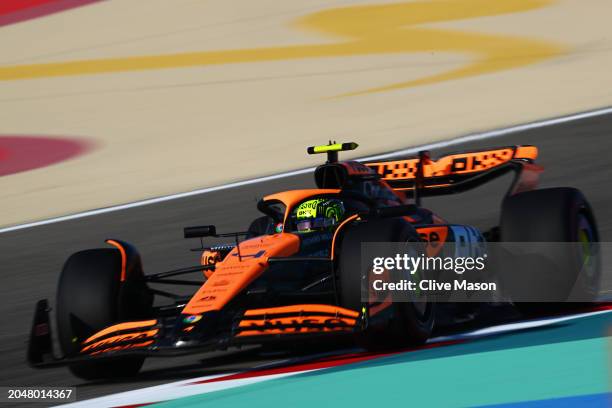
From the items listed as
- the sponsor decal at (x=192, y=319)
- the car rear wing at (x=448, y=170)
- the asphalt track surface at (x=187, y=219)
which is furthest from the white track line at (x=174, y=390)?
the car rear wing at (x=448, y=170)

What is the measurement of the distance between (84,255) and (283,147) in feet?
28.4

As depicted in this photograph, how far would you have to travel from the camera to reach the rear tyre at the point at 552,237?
7.32m

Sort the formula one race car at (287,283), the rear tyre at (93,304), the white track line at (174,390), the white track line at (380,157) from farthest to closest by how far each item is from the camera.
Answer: the white track line at (380,157)
the rear tyre at (93,304)
the formula one race car at (287,283)
the white track line at (174,390)

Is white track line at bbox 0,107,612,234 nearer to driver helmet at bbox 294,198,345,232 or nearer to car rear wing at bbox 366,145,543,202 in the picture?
car rear wing at bbox 366,145,543,202

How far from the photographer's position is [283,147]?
52.1 ft

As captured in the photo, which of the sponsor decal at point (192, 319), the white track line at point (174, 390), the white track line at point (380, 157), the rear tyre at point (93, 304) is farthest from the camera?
the white track line at point (380, 157)

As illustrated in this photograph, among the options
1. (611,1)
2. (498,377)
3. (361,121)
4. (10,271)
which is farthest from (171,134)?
(498,377)

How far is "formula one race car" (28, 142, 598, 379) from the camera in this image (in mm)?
6324

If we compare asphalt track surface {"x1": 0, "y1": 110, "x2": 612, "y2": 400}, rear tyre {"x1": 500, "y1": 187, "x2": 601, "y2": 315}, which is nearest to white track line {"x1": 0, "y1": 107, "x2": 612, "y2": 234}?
asphalt track surface {"x1": 0, "y1": 110, "x2": 612, "y2": 400}

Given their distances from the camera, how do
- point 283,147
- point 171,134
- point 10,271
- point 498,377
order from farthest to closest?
point 171,134 < point 283,147 < point 10,271 < point 498,377

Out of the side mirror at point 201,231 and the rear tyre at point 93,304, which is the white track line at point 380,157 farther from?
the rear tyre at point 93,304

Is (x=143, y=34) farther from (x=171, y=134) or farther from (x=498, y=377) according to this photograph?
(x=498, y=377)

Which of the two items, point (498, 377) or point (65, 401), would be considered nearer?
Answer: point (498, 377)

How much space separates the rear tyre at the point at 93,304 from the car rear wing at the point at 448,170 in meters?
2.53
